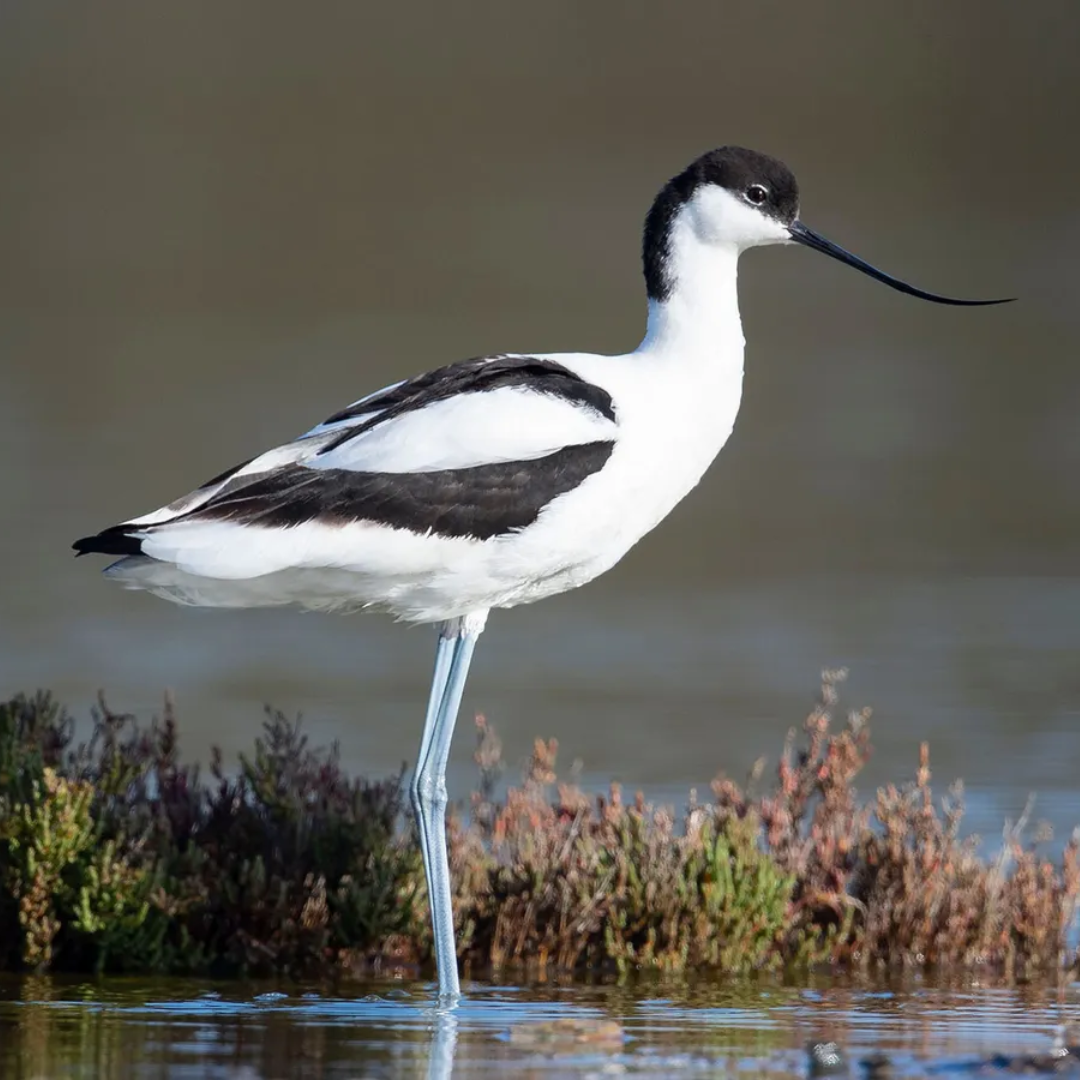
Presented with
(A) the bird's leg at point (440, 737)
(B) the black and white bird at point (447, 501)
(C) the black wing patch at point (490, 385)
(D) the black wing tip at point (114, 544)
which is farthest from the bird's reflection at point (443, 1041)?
(C) the black wing patch at point (490, 385)

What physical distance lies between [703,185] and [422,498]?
4.42 ft

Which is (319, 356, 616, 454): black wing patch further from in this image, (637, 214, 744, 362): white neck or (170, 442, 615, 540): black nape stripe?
(637, 214, 744, 362): white neck

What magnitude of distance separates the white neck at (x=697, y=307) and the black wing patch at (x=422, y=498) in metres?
0.61

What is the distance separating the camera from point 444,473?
617cm

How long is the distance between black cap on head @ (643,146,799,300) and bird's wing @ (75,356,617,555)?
0.71m

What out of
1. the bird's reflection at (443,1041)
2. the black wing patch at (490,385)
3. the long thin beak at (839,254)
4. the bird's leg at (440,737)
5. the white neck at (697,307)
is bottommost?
the bird's reflection at (443,1041)

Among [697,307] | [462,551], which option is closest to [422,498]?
[462,551]

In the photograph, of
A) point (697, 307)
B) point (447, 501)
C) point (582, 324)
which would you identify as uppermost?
point (582, 324)

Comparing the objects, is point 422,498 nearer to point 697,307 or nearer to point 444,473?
point 444,473

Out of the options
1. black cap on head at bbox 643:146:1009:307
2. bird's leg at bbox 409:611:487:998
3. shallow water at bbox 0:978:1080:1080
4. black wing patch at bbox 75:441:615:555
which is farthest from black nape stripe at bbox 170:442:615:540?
shallow water at bbox 0:978:1080:1080

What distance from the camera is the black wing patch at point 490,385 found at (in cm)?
627

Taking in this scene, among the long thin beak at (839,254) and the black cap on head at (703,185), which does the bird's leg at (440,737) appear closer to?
the black cap on head at (703,185)

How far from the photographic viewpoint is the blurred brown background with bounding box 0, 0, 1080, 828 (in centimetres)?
1090

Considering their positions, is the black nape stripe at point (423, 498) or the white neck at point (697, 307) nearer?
the black nape stripe at point (423, 498)
